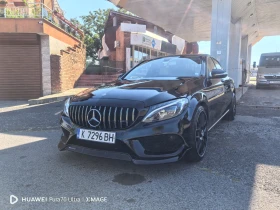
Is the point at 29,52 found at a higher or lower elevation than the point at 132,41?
lower

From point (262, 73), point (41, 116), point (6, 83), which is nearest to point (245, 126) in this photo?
point (41, 116)

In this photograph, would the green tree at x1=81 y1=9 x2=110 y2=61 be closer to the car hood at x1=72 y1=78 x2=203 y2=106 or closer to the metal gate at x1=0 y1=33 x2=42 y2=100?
the metal gate at x1=0 y1=33 x2=42 y2=100

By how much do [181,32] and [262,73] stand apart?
23.6 feet

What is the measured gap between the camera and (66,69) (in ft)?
47.3

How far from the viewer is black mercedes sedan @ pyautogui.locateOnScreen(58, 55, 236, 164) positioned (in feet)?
9.39

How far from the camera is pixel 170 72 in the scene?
4316mm

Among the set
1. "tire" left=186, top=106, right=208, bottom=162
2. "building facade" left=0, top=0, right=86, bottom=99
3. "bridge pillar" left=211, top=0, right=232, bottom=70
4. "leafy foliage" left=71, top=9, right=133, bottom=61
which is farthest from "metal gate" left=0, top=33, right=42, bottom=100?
"leafy foliage" left=71, top=9, right=133, bottom=61

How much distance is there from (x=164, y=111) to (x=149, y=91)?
0.42 metres

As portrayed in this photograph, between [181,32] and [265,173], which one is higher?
[181,32]

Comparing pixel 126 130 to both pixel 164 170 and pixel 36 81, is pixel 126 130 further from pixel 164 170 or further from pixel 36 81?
pixel 36 81

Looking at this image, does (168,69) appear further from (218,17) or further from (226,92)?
(218,17)

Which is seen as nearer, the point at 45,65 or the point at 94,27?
the point at 45,65

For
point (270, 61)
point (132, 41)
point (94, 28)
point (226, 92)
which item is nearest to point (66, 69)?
point (132, 41)

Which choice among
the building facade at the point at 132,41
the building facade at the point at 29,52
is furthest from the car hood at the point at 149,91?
the building facade at the point at 132,41
